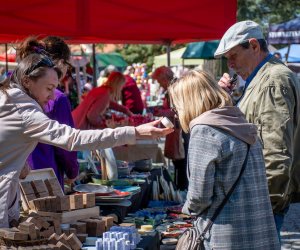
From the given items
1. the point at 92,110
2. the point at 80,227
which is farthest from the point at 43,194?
the point at 92,110

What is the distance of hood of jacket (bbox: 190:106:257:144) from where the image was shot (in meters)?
2.43

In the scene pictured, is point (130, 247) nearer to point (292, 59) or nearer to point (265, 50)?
point (265, 50)

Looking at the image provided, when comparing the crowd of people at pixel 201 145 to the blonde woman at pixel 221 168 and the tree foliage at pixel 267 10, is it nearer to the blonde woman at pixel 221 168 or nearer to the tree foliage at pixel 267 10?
the blonde woman at pixel 221 168

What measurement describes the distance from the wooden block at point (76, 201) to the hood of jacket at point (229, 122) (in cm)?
96

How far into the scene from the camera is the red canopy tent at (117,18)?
5.79 m

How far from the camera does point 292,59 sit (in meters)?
19.0

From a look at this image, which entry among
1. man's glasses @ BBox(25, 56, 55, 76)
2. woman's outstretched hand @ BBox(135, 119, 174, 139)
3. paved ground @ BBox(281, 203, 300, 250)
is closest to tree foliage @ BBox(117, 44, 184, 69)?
paved ground @ BBox(281, 203, 300, 250)

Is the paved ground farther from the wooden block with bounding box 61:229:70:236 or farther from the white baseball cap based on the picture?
the wooden block with bounding box 61:229:70:236

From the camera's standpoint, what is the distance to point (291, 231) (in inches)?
255

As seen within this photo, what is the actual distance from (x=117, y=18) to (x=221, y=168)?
4155 mm

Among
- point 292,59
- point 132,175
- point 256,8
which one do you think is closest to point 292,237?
point 132,175

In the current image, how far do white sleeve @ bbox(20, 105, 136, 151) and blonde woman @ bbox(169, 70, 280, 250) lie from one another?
289mm

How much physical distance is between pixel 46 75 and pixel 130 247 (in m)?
0.94

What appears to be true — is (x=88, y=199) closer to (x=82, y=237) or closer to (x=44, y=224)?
(x=82, y=237)
